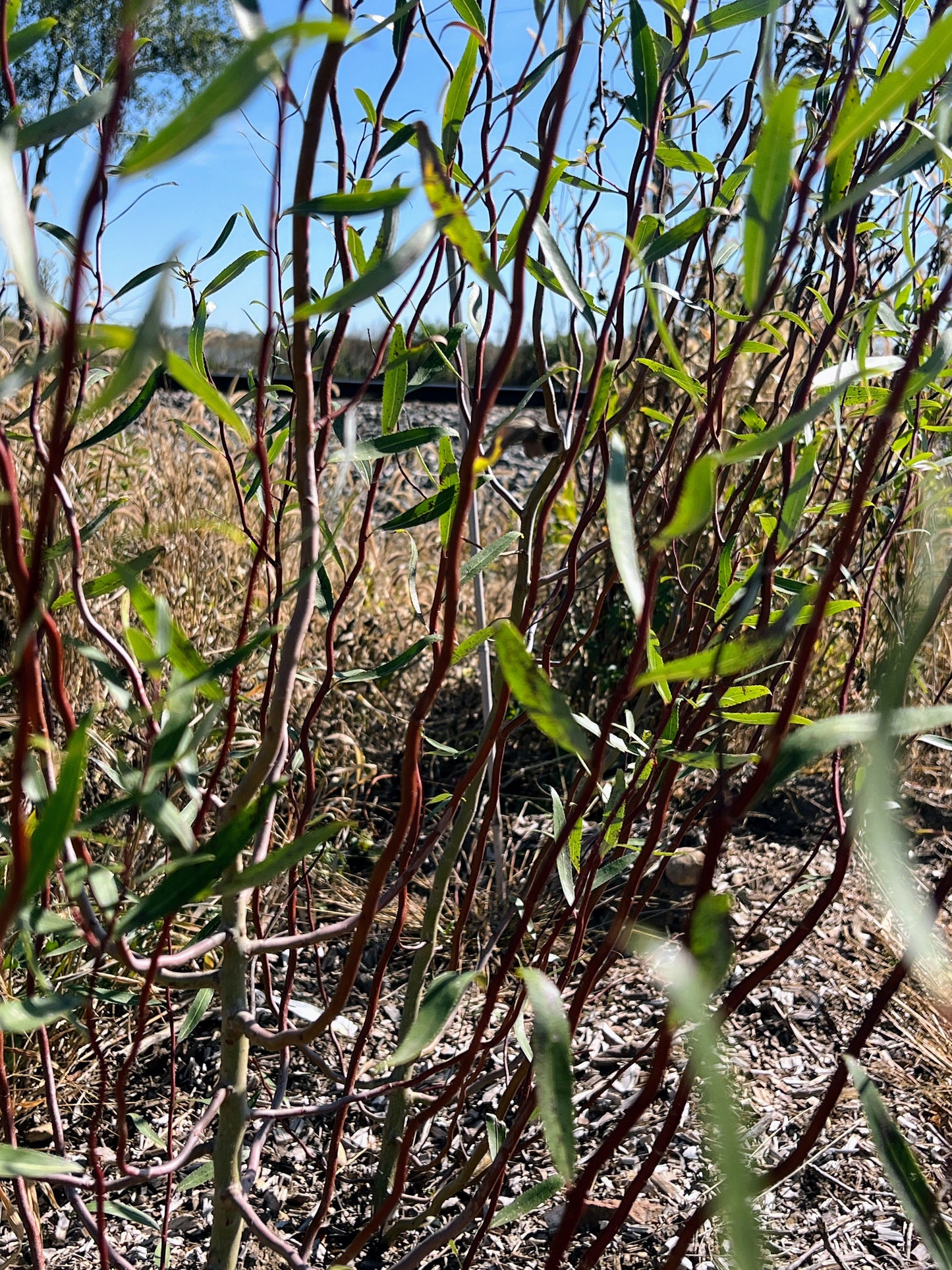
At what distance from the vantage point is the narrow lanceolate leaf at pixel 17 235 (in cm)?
29

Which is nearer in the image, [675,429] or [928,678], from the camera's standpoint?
[675,429]

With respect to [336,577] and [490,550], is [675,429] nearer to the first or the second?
[490,550]

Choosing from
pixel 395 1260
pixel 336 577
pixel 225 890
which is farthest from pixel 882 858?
pixel 336 577

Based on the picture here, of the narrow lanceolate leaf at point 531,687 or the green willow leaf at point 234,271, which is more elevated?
the green willow leaf at point 234,271

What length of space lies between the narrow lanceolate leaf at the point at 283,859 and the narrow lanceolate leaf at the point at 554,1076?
0.12 meters

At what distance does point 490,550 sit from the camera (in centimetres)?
87

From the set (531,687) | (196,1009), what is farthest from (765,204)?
(196,1009)

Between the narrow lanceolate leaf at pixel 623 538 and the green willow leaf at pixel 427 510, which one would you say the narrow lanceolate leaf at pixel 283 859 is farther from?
the green willow leaf at pixel 427 510

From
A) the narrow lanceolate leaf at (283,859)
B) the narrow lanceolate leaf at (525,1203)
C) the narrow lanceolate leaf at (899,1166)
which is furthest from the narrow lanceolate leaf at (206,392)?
the narrow lanceolate leaf at (525,1203)

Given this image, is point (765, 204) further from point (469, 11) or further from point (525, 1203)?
point (525, 1203)

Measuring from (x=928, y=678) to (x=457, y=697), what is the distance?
121cm

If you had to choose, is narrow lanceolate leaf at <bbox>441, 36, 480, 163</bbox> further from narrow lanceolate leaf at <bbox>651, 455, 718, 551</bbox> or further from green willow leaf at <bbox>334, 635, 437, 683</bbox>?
narrow lanceolate leaf at <bbox>651, 455, 718, 551</bbox>

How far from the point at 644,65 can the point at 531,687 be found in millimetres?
481

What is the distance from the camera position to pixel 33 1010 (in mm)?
465
